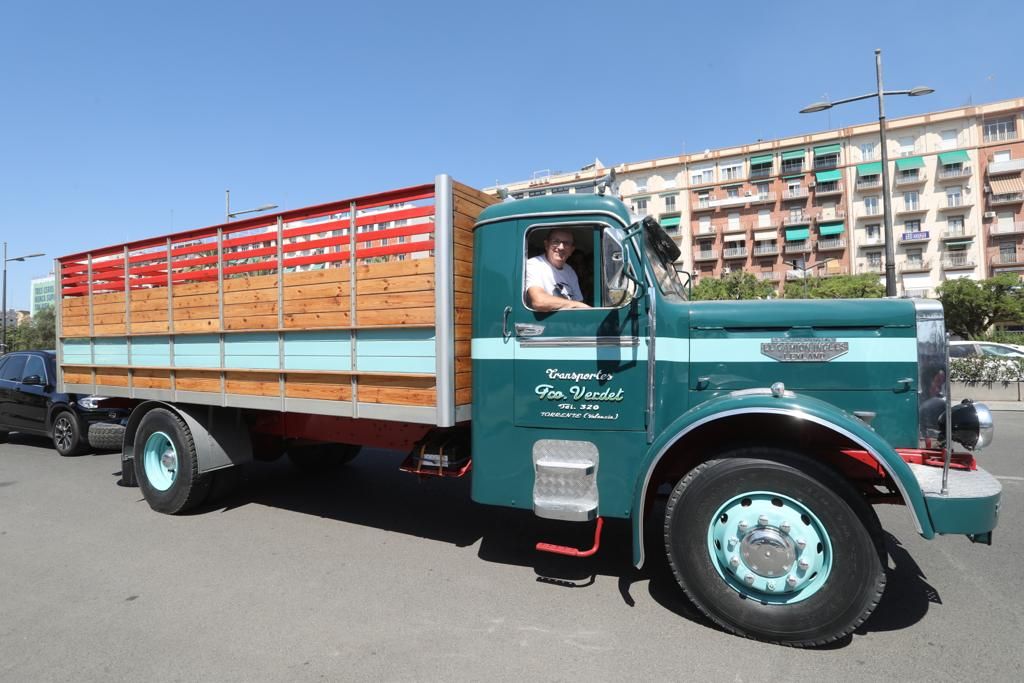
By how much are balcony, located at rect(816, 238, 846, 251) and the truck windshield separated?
66.2m

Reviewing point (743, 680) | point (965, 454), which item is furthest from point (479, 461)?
point (965, 454)

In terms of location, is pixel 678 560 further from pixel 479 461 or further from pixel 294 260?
pixel 294 260

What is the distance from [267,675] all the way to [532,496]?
1.70 metres

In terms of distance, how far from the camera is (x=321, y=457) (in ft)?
22.4

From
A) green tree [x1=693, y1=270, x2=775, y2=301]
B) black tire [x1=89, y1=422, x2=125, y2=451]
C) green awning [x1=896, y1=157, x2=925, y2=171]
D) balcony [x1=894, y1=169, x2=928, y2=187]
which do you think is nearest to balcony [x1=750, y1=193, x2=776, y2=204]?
balcony [x1=894, y1=169, x2=928, y2=187]

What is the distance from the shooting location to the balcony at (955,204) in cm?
5609

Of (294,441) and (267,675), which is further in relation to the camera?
(294,441)

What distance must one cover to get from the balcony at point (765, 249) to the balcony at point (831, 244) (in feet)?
14.0

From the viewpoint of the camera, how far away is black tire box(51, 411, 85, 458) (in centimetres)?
829

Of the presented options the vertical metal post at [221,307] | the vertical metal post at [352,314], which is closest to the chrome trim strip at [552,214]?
the vertical metal post at [352,314]

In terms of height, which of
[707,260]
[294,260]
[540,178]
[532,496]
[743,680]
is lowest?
[743,680]

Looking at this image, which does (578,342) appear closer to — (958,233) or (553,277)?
(553,277)

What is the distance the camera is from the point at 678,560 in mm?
3150

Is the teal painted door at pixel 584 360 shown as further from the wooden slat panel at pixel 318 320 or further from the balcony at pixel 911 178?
the balcony at pixel 911 178
